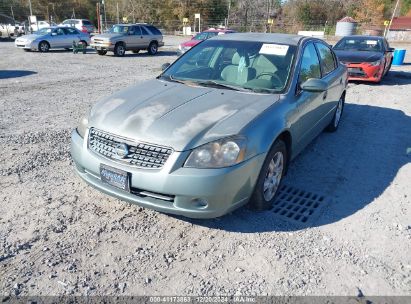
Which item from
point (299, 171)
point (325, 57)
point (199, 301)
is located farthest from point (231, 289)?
point (325, 57)

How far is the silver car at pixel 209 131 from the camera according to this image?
2.77 meters

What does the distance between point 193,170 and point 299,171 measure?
2.24m

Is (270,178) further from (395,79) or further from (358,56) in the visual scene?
(395,79)

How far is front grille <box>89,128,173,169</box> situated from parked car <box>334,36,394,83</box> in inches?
364

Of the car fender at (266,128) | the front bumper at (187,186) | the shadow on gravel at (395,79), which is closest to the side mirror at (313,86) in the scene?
the car fender at (266,128)

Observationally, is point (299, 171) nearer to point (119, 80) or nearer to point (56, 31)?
point (119, 80)

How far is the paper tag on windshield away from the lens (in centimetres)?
400

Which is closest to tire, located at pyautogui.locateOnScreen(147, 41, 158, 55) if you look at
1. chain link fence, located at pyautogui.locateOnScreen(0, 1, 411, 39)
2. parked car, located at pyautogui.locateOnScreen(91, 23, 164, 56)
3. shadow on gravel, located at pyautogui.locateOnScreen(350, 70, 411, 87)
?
parked car, located at pyautogui.locateOnScreen(91, 23, 164, 56)

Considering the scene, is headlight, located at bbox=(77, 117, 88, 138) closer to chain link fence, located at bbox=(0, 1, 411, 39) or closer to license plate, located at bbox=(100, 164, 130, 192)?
license plate, located at bbox=(100, 164, 130, 192)

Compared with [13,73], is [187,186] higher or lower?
higher

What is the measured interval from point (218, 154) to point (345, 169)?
253cm

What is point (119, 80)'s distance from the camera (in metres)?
10.9

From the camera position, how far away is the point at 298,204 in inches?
146

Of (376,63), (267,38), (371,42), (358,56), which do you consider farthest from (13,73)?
(371,42)
